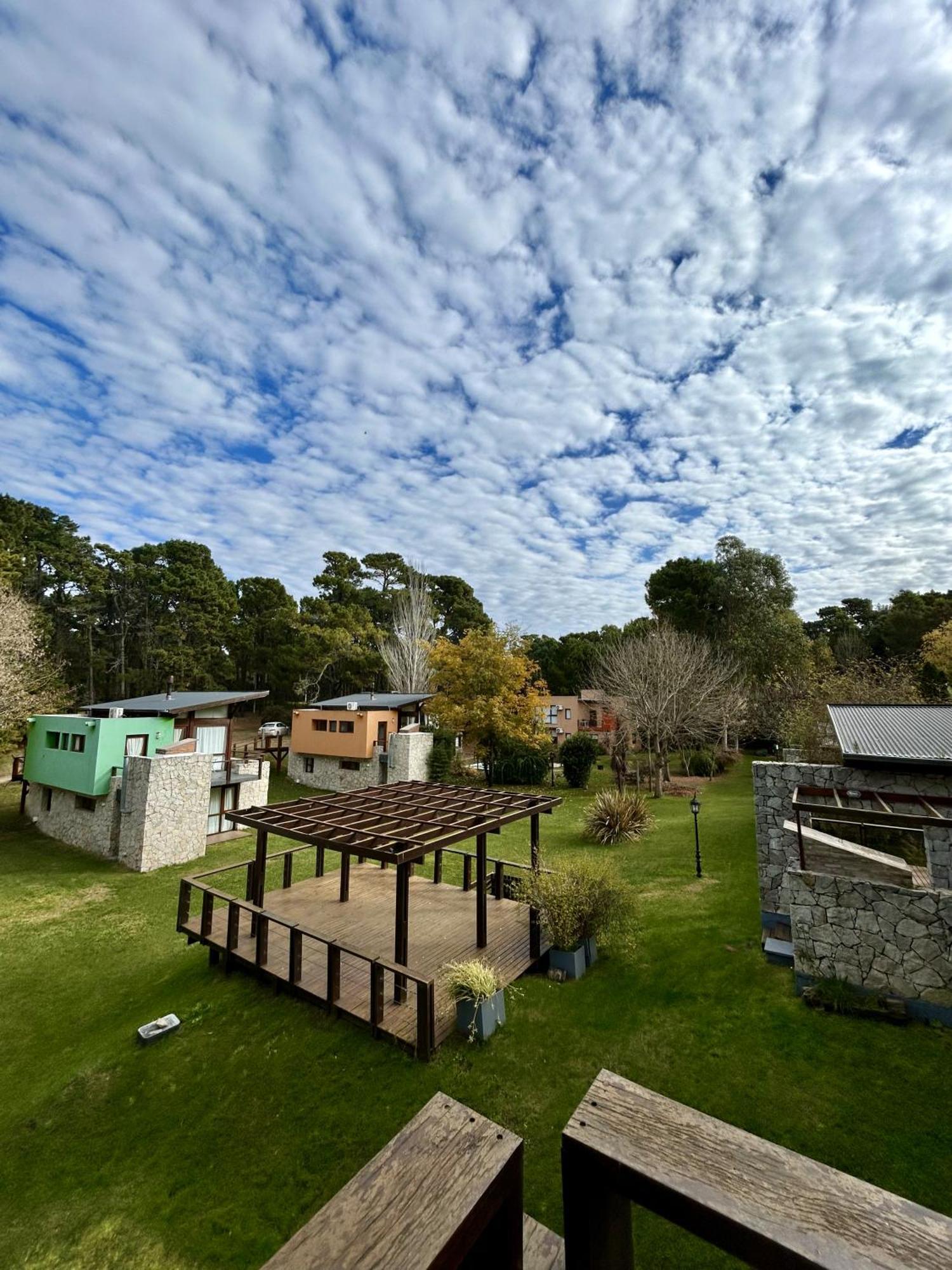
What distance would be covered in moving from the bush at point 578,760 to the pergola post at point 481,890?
46.4 ft

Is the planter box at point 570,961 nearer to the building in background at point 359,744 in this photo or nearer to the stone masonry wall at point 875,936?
the stone masonry wall at point 875,936

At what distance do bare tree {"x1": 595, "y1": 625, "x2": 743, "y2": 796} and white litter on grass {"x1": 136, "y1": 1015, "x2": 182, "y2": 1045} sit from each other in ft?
56.0

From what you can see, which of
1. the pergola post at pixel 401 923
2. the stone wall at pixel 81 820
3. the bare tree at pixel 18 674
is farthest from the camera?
the bare tree at pixel 18 674

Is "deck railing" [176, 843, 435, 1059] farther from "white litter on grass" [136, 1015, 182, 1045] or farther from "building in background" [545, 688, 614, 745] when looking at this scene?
"building in background" [545, 688, 614, 745]

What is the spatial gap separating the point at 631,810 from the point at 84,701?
33721mm

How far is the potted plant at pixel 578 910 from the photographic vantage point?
7402 millimetres

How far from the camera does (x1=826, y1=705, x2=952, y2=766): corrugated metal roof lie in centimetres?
728

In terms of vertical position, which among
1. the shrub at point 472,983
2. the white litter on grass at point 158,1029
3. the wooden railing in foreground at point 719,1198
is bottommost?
the white litter on grass at point 158,1029

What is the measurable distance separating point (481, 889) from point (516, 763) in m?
14.5

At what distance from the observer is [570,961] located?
7312 millimetres

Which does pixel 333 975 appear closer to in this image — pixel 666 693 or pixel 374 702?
pixel 666 693

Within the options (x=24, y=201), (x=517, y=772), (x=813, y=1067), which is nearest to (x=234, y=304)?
→ (x=24, y=201)

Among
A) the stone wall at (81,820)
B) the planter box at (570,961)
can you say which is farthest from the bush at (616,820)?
the stone wall at (81,820)

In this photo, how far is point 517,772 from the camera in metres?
21.6
